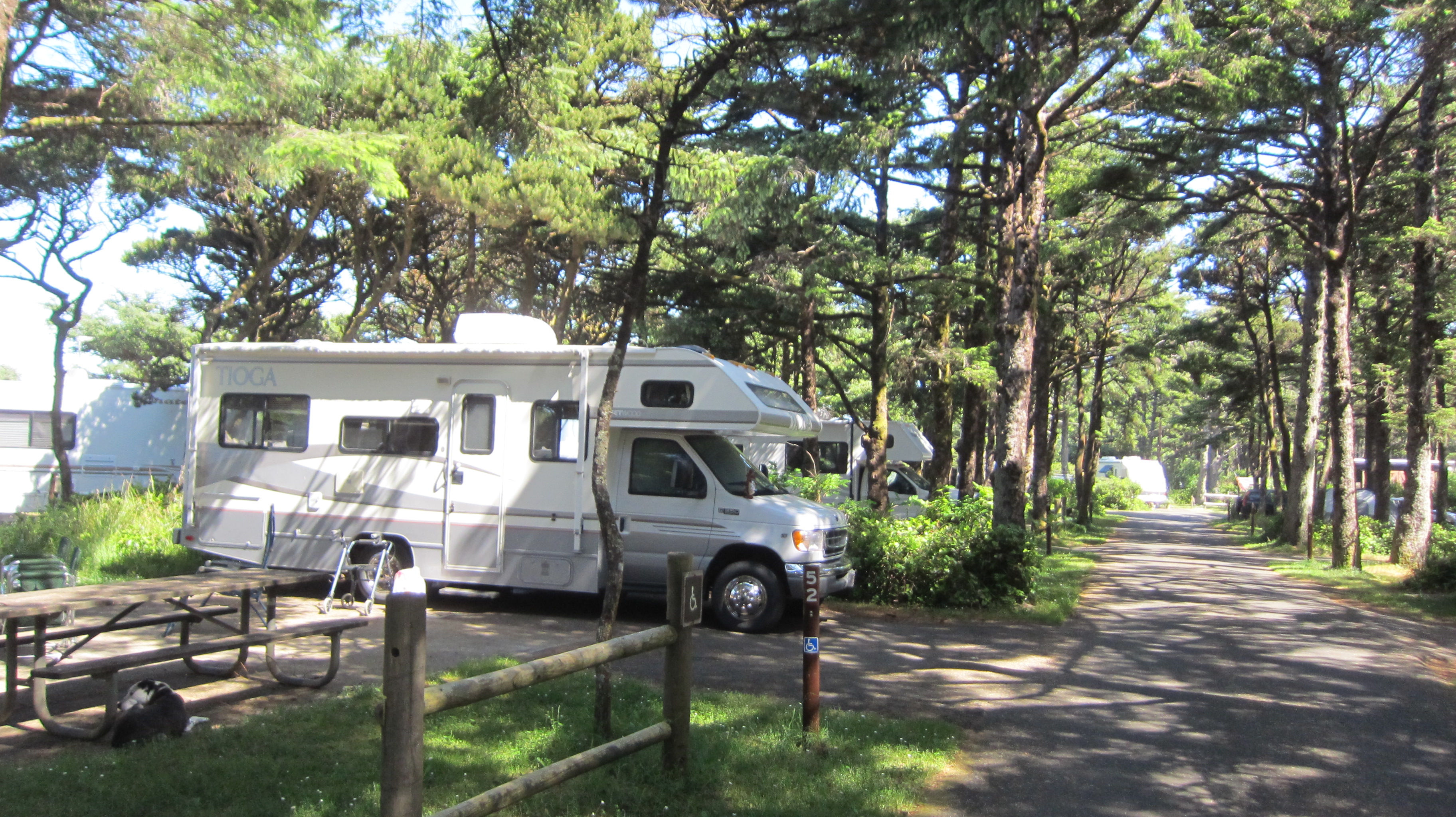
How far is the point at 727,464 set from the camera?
10438 mm

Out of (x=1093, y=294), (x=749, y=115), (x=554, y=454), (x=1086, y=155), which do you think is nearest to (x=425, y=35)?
(x=554, y=454)

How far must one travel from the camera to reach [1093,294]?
29.1 meters

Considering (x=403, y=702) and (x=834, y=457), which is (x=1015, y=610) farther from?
(x=834, y=457)

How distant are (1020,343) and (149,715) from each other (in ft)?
31.7

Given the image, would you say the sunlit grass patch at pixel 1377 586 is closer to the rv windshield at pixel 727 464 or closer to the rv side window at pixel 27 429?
the rv windshield at pixel 727 464

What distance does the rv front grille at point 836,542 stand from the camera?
1012cm

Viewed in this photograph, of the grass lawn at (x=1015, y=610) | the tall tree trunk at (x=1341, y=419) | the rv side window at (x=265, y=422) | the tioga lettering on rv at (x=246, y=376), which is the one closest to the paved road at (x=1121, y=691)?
the grass lawn at (x=1015, y=610)

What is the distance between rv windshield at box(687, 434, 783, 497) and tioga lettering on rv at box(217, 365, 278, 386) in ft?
16.0

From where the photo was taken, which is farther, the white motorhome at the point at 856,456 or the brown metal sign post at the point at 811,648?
the white motorhome at the point at 856,456

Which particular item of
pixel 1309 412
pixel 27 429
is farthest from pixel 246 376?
pixel 1309 412

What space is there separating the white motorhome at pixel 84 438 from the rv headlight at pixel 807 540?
1664 cm

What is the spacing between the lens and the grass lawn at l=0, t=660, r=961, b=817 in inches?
182

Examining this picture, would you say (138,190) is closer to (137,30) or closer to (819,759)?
(137,30)

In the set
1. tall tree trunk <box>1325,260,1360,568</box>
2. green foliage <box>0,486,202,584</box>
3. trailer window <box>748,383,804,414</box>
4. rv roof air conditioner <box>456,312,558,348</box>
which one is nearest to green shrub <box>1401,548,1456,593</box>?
tall tree trunk <box>1325,260,1360,568</box>
